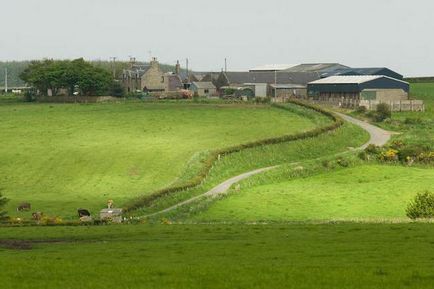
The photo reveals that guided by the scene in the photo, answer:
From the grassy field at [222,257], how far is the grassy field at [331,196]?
14.6 meters

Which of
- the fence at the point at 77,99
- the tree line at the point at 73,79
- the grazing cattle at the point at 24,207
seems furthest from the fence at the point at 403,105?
the grazing cattle at the point at 24,207

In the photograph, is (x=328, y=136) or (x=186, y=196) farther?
(x=328, y=136)

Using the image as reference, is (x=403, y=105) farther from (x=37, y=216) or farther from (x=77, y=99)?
(x=37, y=216)

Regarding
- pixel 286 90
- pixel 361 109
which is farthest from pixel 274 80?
pixel 361 109

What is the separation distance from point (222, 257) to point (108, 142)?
2971 inches

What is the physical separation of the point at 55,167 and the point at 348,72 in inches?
4462

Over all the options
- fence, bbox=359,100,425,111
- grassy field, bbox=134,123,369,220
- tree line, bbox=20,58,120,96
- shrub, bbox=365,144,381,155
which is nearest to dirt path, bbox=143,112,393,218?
grassy field, bbox=134,123,369,220

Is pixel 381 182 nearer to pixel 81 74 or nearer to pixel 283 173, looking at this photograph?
pixel 283 173

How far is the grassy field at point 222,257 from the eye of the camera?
2733 centimetres

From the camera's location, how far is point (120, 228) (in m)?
49.9

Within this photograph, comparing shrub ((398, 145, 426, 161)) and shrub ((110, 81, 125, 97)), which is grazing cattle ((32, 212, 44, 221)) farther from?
shrub ((110, 81, 125, 97))

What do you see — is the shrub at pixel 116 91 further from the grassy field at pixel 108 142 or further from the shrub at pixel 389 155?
the shrub at pixel 389 155

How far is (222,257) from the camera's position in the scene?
3400 cm

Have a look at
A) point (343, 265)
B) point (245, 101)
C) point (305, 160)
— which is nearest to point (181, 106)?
point (245, 101)
